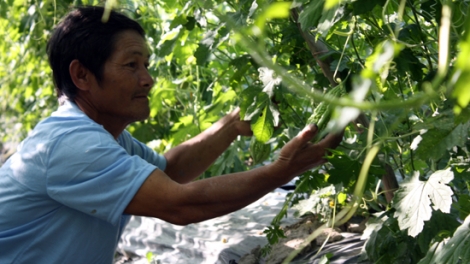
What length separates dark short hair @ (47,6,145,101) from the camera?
216 cm

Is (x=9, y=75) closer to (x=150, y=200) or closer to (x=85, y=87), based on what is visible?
(x=85, y=87)

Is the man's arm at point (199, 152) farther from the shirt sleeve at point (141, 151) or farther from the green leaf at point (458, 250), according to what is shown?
the green leaf at point (458, 250)

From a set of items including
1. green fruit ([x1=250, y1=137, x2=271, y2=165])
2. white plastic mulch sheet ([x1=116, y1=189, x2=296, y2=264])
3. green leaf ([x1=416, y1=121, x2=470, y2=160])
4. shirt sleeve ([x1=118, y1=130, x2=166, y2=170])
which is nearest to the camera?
green leaf ([x1=416, y1=121, x2=470, y2=160])

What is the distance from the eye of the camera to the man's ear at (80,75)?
2.17 meters

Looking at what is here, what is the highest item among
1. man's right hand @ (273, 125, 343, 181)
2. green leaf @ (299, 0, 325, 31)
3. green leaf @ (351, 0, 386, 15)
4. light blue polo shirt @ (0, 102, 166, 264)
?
green leaf @ (351, 0, 386, 15)

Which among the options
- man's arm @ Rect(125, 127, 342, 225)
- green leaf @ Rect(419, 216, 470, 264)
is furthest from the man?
green leaf @ Rect(419, 216, 470, 264)

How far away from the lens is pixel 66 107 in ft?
6.98

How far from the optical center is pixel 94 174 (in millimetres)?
1812

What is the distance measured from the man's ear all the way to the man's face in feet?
0.11

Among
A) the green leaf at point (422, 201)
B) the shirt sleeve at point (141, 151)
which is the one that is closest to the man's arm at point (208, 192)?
the green leaf at point (422, 201)

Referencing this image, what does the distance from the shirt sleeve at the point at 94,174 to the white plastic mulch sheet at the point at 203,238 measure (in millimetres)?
930

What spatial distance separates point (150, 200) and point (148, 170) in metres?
0.08

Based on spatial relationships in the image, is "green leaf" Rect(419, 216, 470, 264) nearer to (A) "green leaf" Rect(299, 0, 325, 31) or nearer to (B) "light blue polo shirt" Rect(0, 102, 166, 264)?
(A) "green leaf" Rect(299, 0, 325, 31)

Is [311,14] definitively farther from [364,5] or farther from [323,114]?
[323,114]
